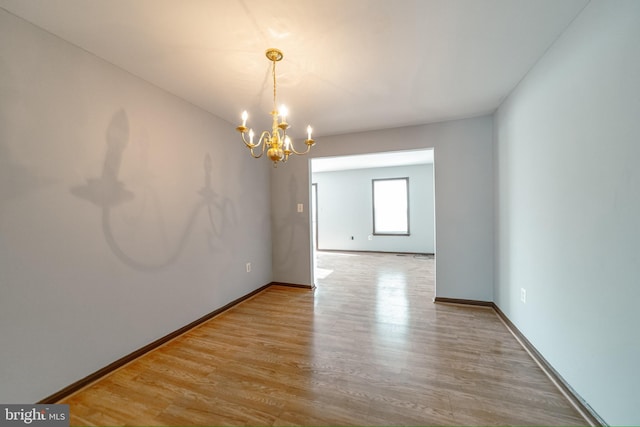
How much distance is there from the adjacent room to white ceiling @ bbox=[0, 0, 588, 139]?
2cm

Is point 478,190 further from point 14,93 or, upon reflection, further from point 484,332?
point 14,93

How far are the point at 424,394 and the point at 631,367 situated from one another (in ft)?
3.39

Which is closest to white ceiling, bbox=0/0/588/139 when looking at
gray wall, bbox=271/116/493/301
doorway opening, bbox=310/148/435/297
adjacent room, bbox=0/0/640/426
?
adjacent room, bbox=0/0/640/426

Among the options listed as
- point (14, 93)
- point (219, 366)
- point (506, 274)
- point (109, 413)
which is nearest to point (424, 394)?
point (219, 366)

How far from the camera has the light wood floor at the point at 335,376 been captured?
140 centimetres

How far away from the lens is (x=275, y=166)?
6.32ft

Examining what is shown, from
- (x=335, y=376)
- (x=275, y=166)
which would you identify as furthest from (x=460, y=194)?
(x=335, y=376)

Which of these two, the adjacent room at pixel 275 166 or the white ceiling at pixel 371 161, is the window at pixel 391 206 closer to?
the white ceiling at pixel 371 161

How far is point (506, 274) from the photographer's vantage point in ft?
8.36

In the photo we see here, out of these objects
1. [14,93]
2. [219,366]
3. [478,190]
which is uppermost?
[14,93]

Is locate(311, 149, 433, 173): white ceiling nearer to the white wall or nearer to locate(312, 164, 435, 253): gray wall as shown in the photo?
locate(312, 164, 435, 253): gray wall

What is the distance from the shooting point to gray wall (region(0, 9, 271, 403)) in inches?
54.5
